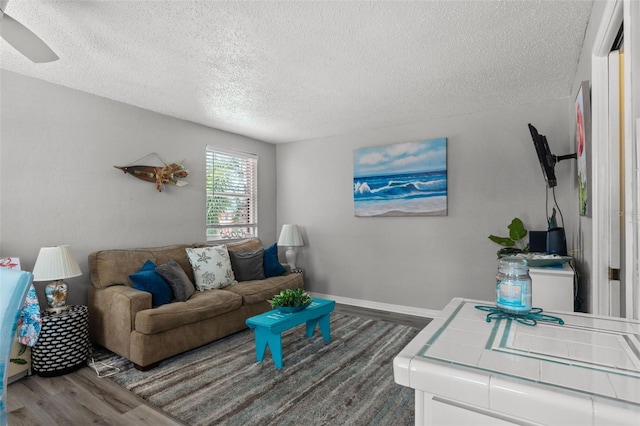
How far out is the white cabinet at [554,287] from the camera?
2.14 meters

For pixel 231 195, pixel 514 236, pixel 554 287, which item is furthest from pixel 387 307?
pixel 231 195

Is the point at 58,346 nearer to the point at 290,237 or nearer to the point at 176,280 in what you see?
the point at 176,280

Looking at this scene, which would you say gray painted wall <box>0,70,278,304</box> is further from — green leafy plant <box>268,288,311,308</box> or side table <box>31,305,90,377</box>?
green leafy plant <box>268,288,311,308</box>

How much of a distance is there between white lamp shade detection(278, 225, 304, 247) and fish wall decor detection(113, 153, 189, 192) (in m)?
1.55

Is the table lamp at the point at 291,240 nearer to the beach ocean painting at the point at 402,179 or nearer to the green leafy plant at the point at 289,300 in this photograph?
the beach ocean painting at the point at 402,179

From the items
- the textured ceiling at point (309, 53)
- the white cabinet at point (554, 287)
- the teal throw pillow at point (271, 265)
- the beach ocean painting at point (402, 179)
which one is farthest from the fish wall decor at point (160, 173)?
the white cabinet at point (554, 287)

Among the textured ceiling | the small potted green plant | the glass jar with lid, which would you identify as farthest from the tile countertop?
the small potted green plant

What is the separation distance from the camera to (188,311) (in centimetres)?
291

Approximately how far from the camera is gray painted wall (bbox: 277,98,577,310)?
3551 millimetres

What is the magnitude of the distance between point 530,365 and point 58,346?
319 centimetres

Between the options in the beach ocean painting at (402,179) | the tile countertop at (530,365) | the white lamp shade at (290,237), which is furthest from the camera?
the white lamp shade at (290,237)

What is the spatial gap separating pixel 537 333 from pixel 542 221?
10.3 ft

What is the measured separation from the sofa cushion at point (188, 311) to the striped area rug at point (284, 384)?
0.33 metres

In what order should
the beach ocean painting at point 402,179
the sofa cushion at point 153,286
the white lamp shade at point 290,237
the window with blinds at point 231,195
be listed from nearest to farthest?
the sofa cushion at point 153,286
the beach ocean painting at point 402,179
the window with blinds at point 231,195
the white lamp shade at point 290,237
